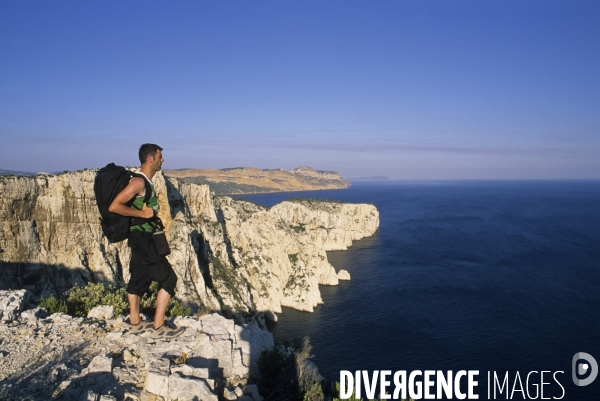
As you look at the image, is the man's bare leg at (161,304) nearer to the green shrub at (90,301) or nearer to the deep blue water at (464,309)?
the green shrub at (90,301)

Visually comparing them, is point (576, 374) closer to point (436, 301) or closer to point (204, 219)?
point (436, 301)

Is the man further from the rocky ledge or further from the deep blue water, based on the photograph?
the deep blue water

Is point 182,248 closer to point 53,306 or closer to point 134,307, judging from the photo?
point 53,306

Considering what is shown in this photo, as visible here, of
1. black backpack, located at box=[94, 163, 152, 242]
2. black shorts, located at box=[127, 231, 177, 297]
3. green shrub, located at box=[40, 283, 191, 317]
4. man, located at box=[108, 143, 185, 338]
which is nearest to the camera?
man, located at box=[108, 143, 185, 338]

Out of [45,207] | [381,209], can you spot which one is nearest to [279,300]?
[45,207]

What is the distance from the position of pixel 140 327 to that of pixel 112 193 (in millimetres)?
3697

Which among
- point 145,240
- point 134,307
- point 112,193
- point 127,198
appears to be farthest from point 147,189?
point 134,307

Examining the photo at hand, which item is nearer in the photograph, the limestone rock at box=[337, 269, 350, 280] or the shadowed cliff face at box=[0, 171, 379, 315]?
the shadowed cliff face at box=[0, 171, 379, 315]

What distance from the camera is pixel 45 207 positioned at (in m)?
33.6

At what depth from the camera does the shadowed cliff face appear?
31.6 meters

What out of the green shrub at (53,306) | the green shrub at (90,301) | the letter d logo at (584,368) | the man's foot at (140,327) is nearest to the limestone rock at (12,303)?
the green shrub at (53,306)

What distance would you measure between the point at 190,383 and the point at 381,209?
179706mm

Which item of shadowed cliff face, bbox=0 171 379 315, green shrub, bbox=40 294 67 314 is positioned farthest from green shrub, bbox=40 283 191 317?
shadowed cliff face, bbox=0 171 379 315

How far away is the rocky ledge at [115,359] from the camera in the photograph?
7.69 meters
